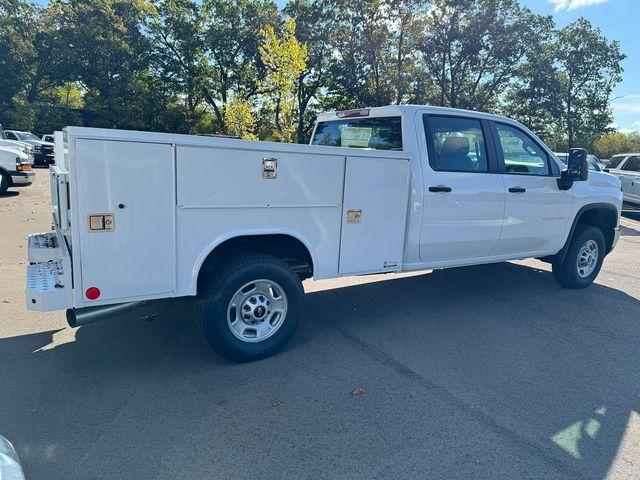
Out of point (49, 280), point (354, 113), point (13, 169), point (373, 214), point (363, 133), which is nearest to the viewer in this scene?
point (49, 280)

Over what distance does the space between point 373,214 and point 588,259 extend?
13.0 feet

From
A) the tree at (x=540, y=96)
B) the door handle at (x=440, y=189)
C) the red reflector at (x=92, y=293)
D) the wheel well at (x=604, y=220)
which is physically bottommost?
the red reflector at (x=92, y=293)

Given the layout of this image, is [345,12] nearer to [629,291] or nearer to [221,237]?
[629,291]

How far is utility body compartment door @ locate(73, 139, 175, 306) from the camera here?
303 centimetres

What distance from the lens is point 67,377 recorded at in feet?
11.8

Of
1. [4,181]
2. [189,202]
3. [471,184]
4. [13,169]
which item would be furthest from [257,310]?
[13,169]

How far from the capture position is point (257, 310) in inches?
156

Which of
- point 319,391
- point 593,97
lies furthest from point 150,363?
point 593,97

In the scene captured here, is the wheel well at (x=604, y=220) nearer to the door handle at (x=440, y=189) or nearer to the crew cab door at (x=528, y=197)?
the crew cab door at (x=528, y=197)

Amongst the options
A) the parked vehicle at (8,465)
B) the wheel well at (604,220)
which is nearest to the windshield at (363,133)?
the wheel well at (604,220)

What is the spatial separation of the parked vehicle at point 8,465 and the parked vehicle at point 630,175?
16.6m

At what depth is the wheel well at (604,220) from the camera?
21.3 feet

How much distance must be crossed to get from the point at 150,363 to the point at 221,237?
1.27 metres

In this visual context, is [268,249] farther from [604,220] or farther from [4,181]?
[4,181]
